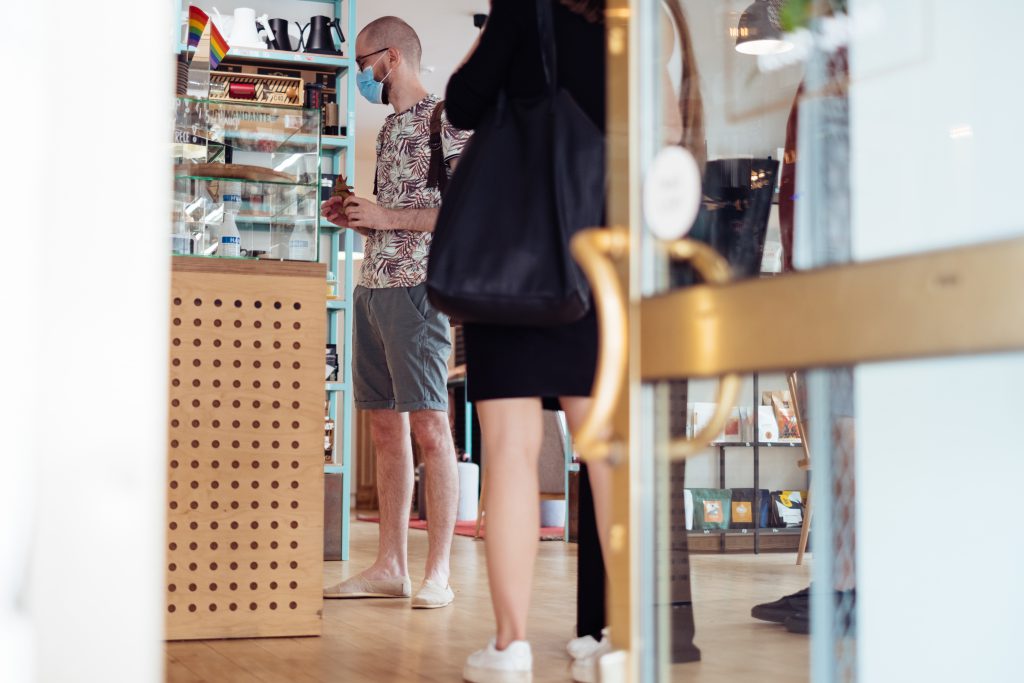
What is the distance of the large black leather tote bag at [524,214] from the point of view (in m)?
1.77

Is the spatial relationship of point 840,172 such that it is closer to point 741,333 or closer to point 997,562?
point 741,333

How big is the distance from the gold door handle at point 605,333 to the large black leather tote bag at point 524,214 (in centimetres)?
61

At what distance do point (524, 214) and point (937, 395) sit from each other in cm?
95

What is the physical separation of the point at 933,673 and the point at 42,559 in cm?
76

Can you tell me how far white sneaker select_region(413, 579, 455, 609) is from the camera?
3.02 meters

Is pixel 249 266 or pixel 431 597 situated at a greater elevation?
pixel 249 266

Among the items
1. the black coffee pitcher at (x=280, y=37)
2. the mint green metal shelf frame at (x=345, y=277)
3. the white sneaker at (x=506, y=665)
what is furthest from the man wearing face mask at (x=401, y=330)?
the black coffee pitcher at (x=280, y=37)

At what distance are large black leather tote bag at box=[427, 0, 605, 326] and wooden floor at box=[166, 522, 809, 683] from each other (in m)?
0.67

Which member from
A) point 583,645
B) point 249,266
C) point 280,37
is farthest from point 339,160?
point 583,645

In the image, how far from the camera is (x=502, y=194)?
1832 millimetres

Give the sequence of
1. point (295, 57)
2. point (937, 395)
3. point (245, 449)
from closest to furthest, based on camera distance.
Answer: point (937, 395), point (245, 449), point (295, 57)

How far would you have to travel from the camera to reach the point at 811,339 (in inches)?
37.9

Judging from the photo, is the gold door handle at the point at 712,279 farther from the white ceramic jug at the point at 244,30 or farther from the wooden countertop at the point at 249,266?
the white ceramic jug at the point at 244,30

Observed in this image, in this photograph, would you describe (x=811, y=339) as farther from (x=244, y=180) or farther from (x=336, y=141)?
(x=336, y=141)
